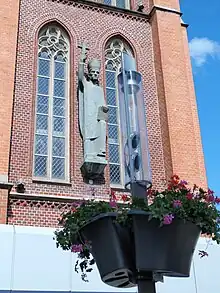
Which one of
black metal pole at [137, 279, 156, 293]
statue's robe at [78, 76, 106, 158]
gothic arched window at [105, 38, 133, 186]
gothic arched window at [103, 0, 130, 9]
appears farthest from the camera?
gothic arched window at [103, 0, 130, 9]

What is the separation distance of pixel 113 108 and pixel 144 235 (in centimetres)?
857

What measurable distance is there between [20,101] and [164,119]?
3790 mm

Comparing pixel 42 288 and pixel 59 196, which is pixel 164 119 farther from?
pixel 42 288

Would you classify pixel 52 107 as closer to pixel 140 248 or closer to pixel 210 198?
pixel 210 198

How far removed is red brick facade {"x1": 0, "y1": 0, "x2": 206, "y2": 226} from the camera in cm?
1017

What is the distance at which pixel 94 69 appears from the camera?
1186 centimetres

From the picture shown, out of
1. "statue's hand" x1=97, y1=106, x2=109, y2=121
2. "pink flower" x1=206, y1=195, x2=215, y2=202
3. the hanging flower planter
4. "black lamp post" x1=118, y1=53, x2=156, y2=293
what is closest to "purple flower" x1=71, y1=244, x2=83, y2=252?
the hanging flower planter

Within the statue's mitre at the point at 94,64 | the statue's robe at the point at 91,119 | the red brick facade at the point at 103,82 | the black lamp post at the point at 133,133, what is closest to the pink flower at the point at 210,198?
the black lamp post at the point at 133,133

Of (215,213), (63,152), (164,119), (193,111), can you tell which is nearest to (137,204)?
(215,213)

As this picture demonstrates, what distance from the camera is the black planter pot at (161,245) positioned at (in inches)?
149

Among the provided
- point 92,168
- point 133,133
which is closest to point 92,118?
point 92,168

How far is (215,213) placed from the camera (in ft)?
14.5

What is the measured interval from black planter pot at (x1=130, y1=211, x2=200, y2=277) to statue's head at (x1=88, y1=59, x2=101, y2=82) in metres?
8.23

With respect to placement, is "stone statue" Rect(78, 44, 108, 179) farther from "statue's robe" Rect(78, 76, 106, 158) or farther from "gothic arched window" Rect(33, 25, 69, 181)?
"gothic arched window" Rect(33, 25, 69, 181)
